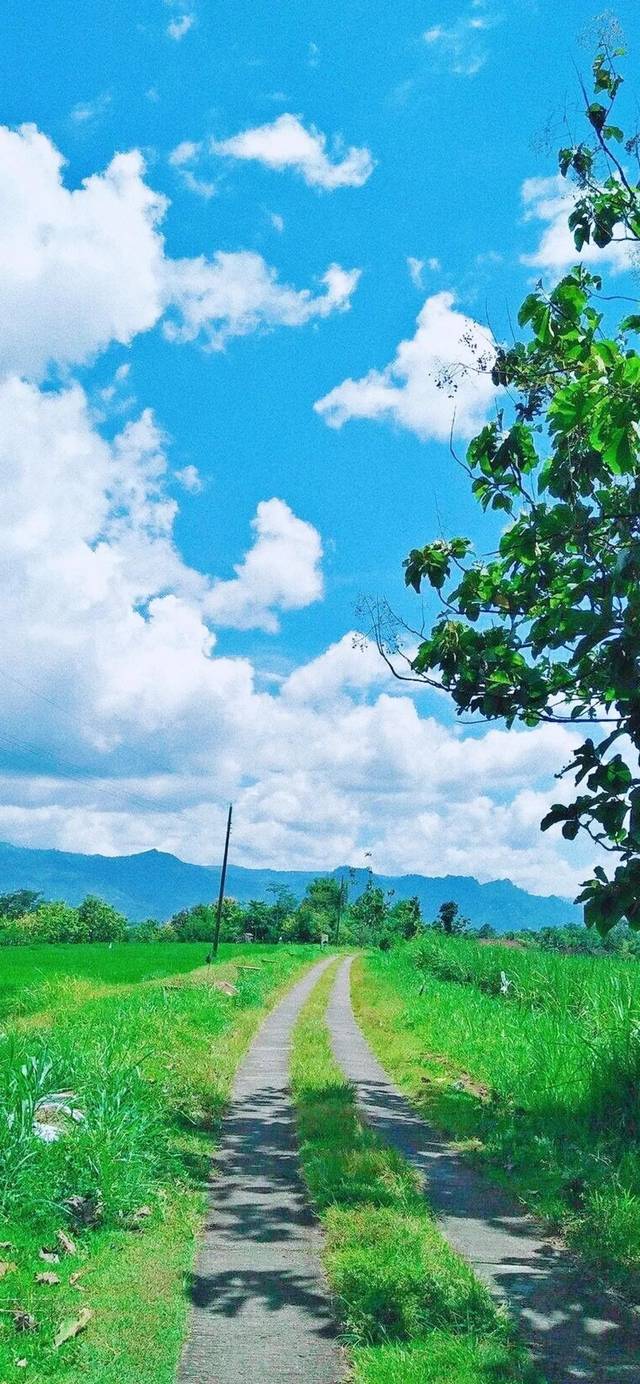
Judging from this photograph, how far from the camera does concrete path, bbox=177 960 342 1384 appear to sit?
496 centimetres

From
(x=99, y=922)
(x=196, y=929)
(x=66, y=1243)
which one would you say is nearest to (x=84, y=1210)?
(x=66, y=1243)

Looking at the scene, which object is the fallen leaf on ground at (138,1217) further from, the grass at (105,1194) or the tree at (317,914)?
the tree at (317,914)

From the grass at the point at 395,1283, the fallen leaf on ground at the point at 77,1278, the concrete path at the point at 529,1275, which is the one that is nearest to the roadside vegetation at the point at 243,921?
the concrete path at the point at 529,1275

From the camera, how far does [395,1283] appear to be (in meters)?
5.63

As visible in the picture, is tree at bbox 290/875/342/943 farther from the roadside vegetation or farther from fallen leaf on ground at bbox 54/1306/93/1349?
fallen leaf on ground at bbox 54/1306/93/1349

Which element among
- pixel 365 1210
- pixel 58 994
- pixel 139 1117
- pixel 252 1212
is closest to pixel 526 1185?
pixel 365 1210

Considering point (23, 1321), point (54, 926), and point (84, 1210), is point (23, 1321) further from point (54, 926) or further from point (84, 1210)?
point (54, 926)

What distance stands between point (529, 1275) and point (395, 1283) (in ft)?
3.99

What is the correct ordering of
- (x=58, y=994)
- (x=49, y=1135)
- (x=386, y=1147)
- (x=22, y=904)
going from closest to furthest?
1. (x=49, y=1135)
2. (x=386, y=1147)
3. (x=58, y=994)
4. (x=22, y=904)

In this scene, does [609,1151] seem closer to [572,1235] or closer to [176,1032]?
[572,1235]

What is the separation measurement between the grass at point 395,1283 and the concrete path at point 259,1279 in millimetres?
167

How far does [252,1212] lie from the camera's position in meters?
7.59

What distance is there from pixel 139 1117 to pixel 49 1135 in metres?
1.03

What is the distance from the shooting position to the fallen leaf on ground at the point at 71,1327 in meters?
4.98
